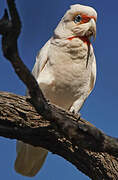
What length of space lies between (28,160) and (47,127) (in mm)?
1637

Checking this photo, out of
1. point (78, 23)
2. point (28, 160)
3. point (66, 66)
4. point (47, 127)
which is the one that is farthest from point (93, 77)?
point (47, 127)

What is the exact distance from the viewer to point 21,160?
3.66 metres

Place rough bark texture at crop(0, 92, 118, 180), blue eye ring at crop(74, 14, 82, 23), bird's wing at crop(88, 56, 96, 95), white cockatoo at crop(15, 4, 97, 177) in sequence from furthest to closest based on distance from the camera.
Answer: bird's wing at crop(88, 56, 96, 95)
blue eye ring at crop(74, 14, 82, 23)
white cockatoo at crop(15, 4, 97, 177)
rough bark texture at crop(0, 92, 118, 180)

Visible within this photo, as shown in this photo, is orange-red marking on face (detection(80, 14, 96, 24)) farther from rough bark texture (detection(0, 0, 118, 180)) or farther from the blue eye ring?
rough bark texture (detection(0, 0, 118, 180))

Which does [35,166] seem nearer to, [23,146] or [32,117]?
[23,146]

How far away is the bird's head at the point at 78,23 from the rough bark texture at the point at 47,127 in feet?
4.42

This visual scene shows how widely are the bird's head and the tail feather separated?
162cm

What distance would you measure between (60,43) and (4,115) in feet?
4.68

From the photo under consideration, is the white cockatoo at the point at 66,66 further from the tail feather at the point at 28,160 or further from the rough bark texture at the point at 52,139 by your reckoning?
the rough bark texture at the point at 52,139

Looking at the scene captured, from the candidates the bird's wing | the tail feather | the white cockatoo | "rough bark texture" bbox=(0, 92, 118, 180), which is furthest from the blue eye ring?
the tail feather

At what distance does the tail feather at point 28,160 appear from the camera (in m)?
3.64

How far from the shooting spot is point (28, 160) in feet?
12.1

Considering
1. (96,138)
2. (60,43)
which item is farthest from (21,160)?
(96,138)

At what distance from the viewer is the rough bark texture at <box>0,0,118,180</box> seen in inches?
59.9
